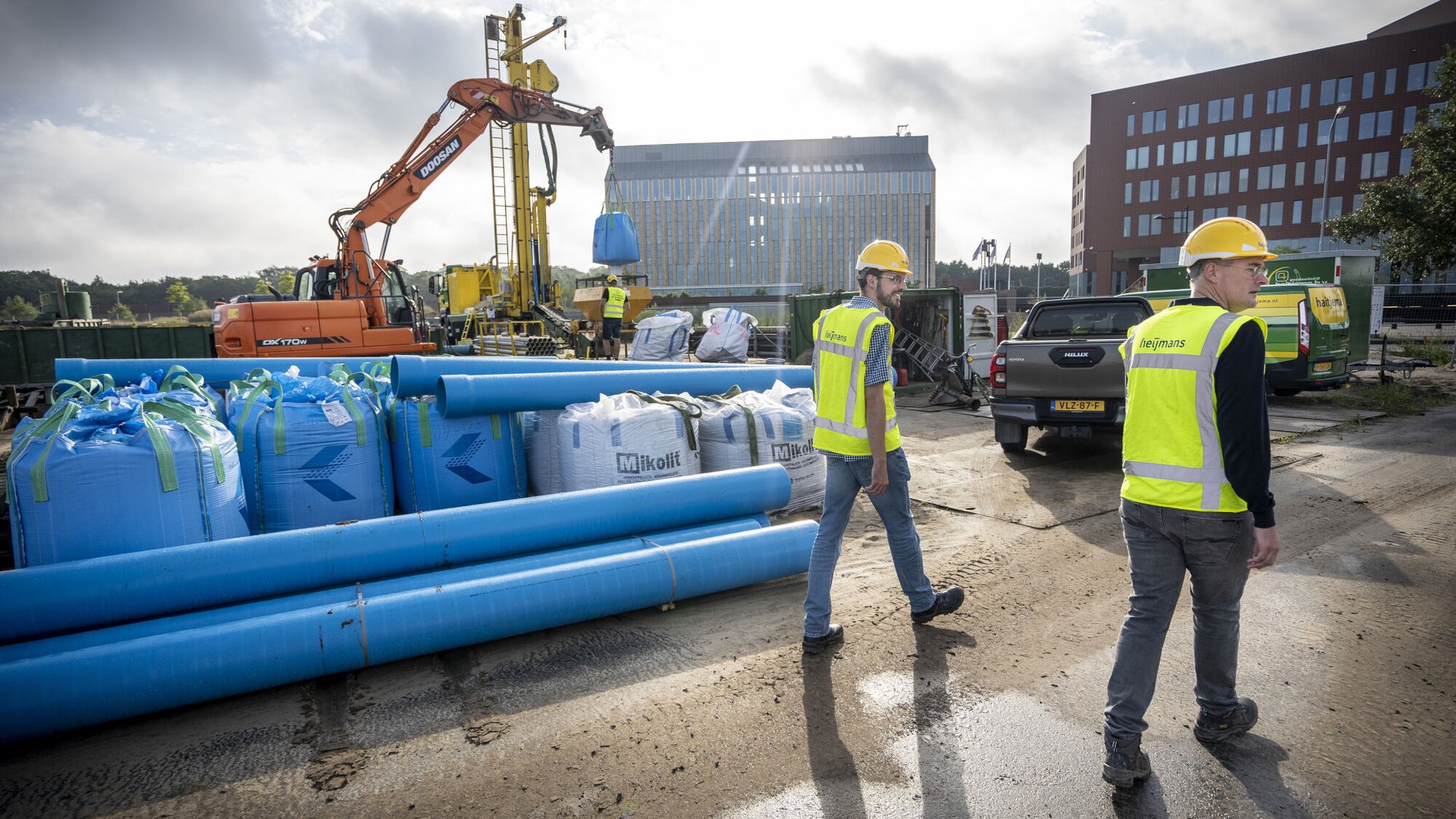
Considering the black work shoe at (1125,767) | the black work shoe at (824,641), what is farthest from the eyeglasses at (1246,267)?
the black work shoe at (824,641)

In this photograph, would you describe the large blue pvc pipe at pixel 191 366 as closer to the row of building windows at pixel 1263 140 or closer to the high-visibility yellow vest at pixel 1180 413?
the high-visibility yellow vest at pixel 1180 413

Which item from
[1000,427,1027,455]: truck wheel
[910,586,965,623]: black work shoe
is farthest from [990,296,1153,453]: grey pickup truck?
[910,586,965,623]: black work shoe

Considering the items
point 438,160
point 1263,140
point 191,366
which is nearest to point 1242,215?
point 1263,140

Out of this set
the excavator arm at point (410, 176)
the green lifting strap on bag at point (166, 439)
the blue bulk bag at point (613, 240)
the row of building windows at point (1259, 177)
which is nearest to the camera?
the green lifting strap on bag at point (166, 439)

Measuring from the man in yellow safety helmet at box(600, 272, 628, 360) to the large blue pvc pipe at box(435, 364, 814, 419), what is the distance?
886 cm

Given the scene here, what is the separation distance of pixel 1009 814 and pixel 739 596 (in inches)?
81.6

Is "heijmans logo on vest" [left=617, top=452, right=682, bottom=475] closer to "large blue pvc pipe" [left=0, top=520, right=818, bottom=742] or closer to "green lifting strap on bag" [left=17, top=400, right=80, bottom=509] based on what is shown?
"large blue pvc pipe" [left=0, top=520, right=818, bottom=742]

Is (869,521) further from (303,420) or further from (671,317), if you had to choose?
(671,317)

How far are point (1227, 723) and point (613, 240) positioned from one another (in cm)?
1515

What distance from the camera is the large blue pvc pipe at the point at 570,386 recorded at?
5039 millimetres

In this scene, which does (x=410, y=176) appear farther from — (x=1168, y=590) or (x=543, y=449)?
(x=1168, y=590)

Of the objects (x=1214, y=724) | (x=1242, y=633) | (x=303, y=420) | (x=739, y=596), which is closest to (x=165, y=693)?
(x=303, y=420)

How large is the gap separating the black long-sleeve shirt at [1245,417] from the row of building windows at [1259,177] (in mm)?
65174

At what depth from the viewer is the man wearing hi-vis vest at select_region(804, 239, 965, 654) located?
3.41m
